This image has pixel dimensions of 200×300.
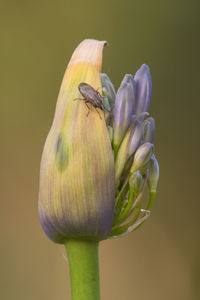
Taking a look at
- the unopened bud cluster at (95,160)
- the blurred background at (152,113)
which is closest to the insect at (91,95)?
the unopened bud cluster at (95,160)

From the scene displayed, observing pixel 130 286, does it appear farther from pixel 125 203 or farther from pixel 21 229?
pixel 125 203

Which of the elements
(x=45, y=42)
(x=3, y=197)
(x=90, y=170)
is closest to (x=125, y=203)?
(x=90, y=170)

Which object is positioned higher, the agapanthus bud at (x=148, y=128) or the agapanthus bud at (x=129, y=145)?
the agapanthus bud at (x=148, y=128)

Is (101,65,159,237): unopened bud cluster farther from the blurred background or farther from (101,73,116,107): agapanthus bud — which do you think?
the blurred background

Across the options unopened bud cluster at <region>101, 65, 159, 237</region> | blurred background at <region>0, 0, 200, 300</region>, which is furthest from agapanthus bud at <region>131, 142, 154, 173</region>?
blurred background at <region>0, 0, 200, 300</region>

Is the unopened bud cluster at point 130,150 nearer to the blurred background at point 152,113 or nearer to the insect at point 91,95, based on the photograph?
the insect at point 91,95
